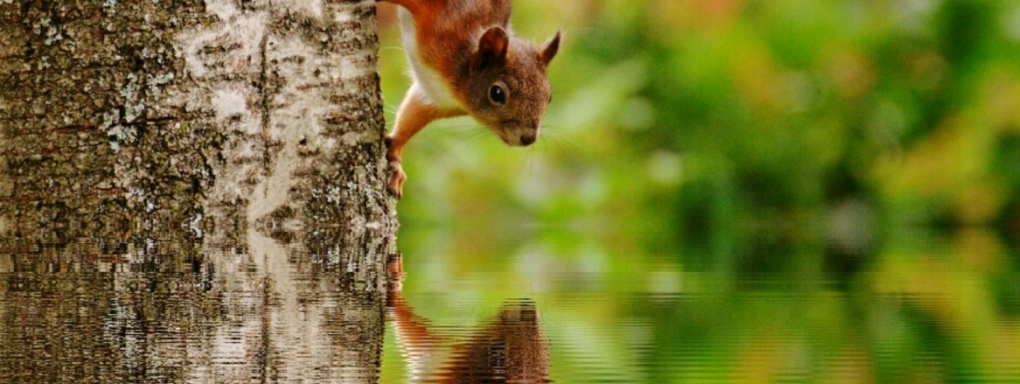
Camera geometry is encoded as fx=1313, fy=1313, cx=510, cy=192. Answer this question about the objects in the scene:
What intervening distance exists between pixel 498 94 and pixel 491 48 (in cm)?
14

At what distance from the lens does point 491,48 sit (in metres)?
3.54

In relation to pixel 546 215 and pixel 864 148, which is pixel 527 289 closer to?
pixel 546 215

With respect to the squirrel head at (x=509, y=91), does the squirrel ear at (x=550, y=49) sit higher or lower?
higher

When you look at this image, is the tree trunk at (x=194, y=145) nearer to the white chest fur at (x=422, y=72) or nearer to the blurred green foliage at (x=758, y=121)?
the white chest fur at (x=422, y=72)

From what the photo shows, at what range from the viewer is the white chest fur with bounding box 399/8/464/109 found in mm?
3641

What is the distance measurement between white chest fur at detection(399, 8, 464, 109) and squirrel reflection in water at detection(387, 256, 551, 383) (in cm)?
167

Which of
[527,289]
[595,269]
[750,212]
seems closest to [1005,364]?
[527,289]

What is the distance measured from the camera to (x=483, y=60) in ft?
11.8

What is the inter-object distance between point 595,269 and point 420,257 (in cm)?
49

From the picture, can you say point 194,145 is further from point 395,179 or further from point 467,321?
point 467,321

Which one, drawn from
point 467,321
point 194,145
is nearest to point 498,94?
point 194,145

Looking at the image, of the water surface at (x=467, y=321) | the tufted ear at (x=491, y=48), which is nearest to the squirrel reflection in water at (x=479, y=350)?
the water surface at (x=467, y=321)

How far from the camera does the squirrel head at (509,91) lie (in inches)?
142

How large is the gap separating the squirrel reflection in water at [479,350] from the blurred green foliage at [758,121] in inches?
166
